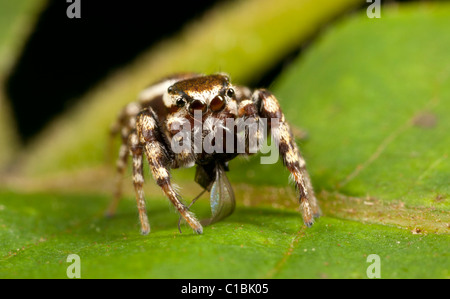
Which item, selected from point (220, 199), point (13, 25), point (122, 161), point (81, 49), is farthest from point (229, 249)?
point (81, 49)

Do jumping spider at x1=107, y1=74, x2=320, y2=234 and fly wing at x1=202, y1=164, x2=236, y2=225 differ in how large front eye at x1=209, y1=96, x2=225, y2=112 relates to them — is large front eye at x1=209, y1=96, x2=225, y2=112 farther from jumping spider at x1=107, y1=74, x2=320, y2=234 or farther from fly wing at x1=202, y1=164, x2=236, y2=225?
fly wing at x1=202, y1=164, x2=236, y2=225

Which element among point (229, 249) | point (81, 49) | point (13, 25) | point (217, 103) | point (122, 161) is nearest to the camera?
point (229, 249)

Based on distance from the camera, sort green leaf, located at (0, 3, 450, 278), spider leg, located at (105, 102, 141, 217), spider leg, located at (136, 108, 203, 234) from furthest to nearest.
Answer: spider leg, located at (105, 102, 141, 217)
spider leg, located at (136, 108, 203, 234)
green leaf, located at (0, 3, 450, 278)

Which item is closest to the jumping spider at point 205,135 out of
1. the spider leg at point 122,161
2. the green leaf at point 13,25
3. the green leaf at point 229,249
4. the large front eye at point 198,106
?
the large front eye at point 198,106

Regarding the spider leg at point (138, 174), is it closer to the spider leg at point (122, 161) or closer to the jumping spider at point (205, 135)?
the jumping spider at point (205, 135)

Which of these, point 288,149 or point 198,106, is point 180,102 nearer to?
point 198,106

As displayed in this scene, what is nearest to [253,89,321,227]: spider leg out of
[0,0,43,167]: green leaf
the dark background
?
the dark background

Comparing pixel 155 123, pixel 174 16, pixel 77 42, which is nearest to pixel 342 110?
pixel 155 123
